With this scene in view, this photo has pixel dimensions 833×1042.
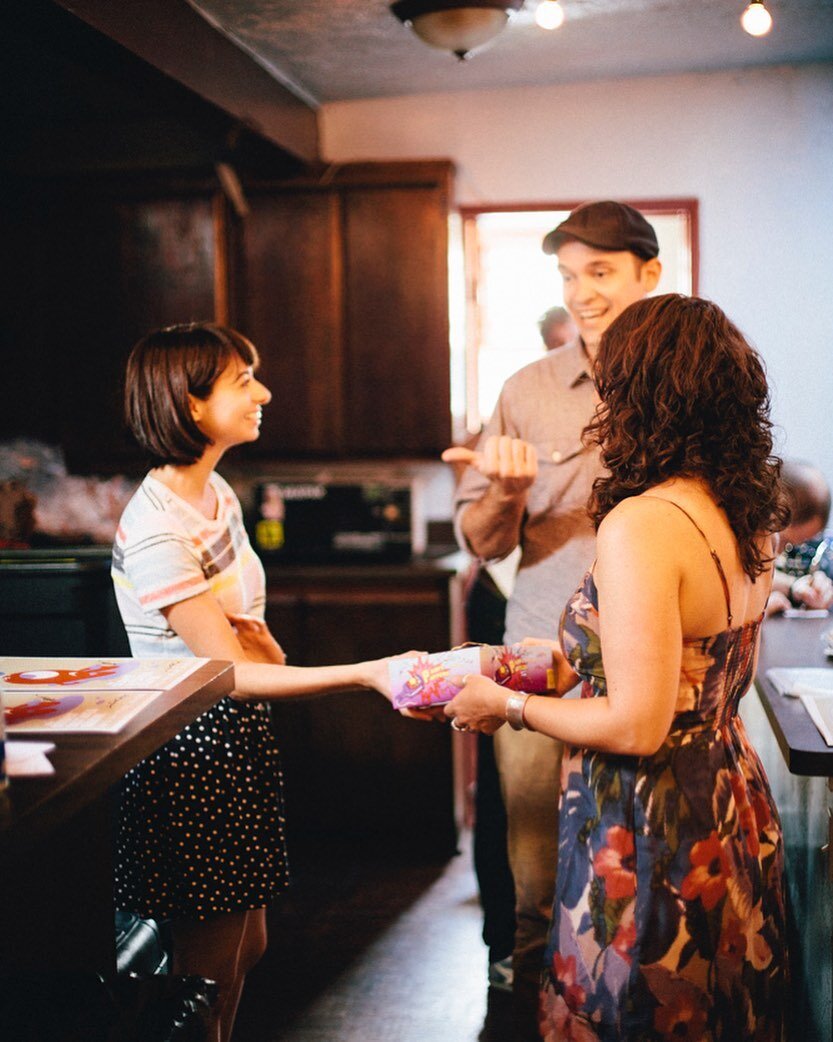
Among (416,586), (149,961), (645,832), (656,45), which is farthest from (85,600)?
(656,45)

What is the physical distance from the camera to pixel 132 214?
4305 mm

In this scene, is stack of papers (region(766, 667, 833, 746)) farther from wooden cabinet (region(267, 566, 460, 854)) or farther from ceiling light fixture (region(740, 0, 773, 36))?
wooden cabinet (region(267, 566, 460, 854))

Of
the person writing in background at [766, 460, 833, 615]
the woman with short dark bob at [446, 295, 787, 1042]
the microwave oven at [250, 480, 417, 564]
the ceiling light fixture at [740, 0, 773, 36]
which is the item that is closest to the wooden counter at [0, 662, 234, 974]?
the woman with short dark bob at [446, 295, 787, 1042]

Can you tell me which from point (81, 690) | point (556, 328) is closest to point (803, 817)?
point (81, 690)

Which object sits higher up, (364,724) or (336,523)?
(336,523)

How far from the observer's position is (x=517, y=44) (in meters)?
3.87

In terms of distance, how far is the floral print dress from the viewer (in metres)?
1.62

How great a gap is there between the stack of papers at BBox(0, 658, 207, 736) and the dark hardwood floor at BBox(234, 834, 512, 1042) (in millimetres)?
1425

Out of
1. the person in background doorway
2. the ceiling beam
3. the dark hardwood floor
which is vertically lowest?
the dark hardwood floor

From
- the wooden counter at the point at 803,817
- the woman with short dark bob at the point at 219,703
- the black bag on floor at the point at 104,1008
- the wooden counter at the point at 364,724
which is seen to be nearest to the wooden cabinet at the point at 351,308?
the wooden counter at the point at 364,724

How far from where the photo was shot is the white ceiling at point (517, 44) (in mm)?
3475

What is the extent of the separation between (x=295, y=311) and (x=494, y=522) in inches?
83.0

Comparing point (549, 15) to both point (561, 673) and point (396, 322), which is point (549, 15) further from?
point (561, 673)

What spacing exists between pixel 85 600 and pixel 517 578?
1719 mm
